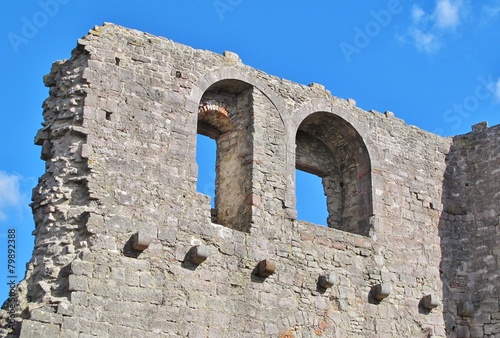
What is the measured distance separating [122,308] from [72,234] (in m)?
1.16

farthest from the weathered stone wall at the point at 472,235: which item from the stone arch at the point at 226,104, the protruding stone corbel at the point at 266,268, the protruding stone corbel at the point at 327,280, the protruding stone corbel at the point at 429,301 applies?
the protruding stone corbel at the point at 266,268

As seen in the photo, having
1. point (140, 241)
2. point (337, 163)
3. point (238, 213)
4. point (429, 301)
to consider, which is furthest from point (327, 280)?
point (140, 241)

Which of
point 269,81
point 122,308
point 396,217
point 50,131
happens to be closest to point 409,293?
point 396,217

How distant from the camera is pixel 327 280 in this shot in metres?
13.7

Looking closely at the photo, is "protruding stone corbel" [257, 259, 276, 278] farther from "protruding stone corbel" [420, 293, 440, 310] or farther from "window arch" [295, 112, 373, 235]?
"protruding stone corbel" [420, 293, 440, 310]

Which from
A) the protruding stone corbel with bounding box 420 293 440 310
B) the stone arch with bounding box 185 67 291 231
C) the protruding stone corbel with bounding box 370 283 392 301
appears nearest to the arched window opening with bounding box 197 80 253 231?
the stone arch with bounding box 185 67 291 231

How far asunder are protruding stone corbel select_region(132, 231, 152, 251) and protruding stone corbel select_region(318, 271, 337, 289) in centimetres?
302

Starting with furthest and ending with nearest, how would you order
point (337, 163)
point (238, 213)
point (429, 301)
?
1. point (337, 163)
2. point (429, 301)
3. point (238, 213)

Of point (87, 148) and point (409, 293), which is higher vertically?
point (87, 148)

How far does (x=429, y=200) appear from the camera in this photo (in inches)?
629

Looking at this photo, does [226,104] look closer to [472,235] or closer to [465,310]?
[472,235]

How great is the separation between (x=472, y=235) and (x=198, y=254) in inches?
231

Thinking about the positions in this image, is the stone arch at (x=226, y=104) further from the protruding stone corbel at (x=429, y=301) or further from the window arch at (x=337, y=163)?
the protruding stone corbel at (x=429, y=301)

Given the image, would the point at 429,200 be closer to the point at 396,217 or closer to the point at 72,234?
the point at 396,217
